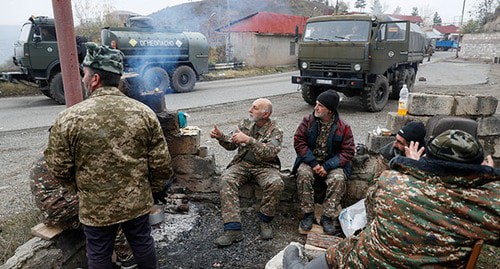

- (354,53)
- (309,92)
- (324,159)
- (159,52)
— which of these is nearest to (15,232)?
(324,159)

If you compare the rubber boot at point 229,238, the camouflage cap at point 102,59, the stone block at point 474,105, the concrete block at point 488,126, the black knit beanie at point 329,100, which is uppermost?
the camouflage cap at point 102,59

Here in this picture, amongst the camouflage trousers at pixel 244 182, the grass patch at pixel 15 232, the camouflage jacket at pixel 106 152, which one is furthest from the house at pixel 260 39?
the camouflage jacket at pixel 106 152

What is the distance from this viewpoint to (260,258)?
2.85m

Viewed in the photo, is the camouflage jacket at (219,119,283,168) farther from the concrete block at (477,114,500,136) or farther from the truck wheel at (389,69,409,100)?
the truck wheel at (389,69,409,100)

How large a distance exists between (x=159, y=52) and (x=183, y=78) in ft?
3.98

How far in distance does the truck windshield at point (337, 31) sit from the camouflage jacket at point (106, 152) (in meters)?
7.22

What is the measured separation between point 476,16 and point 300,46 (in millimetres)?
41261

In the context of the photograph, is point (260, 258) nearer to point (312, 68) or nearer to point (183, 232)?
point (183, 232)

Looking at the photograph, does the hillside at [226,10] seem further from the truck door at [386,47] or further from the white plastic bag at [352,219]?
the white plastic bag at [352,219]

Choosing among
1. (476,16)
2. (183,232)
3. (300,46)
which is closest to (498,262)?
(183,232)

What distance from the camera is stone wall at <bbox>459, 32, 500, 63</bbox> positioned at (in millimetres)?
30125

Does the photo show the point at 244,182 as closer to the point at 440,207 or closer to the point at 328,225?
the point at 328,225

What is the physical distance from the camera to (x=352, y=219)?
3.05 m

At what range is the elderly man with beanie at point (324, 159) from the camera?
3121 mm
